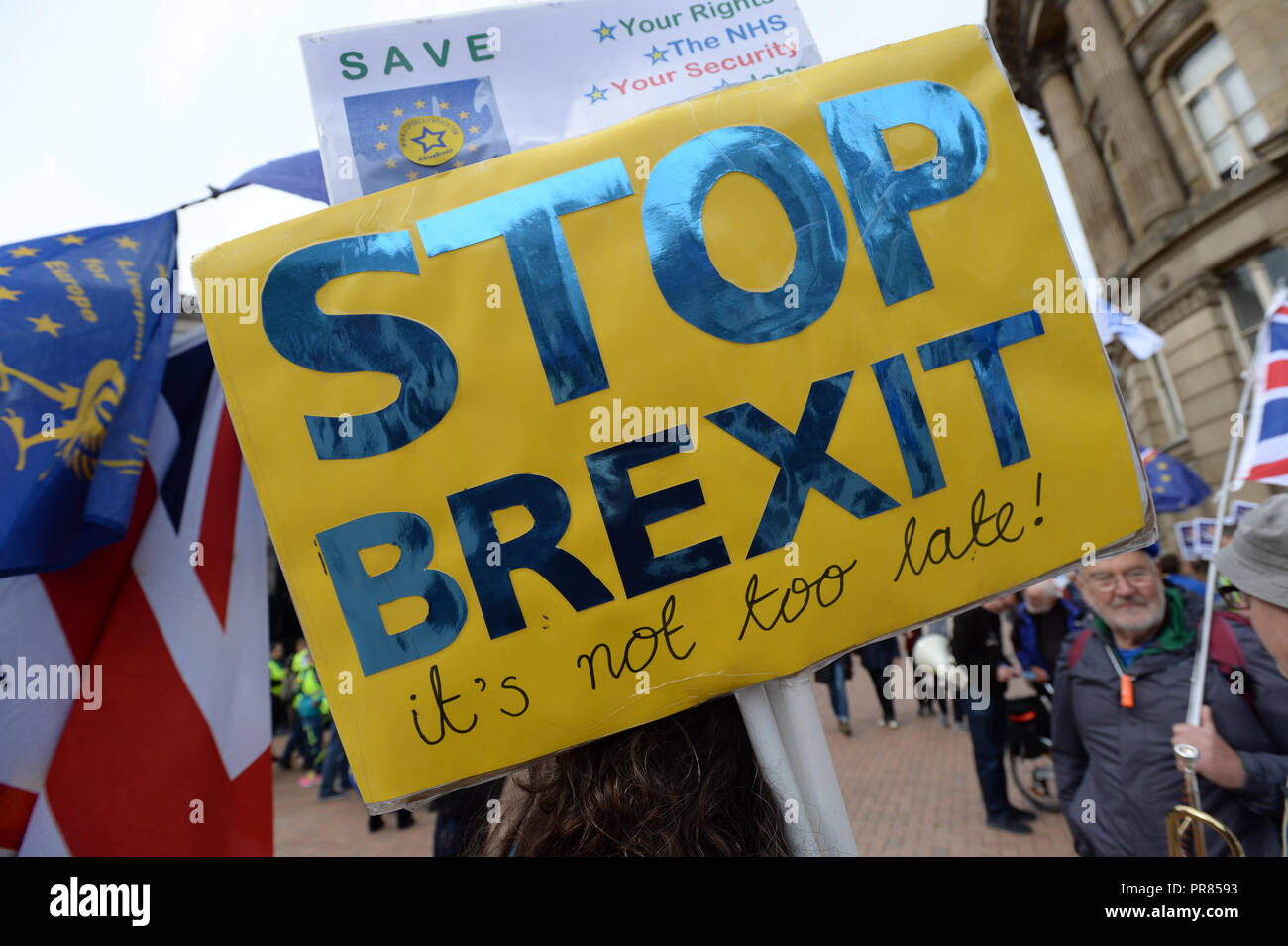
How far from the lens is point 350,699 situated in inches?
51.3

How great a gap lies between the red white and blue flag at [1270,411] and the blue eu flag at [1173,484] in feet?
13.3

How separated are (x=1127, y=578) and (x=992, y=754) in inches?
133

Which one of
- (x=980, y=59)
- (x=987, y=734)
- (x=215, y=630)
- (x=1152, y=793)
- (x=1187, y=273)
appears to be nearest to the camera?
(x=980, y=59)

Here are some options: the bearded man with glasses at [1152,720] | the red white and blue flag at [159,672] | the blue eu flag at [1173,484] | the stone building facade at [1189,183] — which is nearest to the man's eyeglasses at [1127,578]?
the bearded man with glasses at [1152,720]

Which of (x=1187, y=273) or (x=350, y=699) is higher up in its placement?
(x=1187, y=273)

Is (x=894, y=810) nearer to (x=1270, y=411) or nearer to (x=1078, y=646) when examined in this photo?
(x=1078, y=646)

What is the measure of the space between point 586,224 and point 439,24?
631 mm

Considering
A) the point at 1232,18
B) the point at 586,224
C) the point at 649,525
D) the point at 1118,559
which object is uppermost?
the point at 1232,18

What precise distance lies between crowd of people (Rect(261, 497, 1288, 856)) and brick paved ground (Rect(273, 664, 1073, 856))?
2.73 m

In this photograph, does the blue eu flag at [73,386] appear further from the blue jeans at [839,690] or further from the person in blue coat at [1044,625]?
the blue jeans at [839,690]

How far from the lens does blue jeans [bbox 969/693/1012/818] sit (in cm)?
559

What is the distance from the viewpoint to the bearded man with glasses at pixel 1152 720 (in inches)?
93.9
